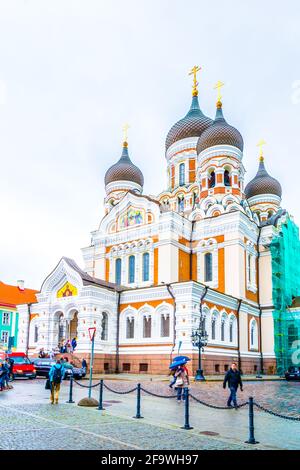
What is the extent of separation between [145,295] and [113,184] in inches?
Answer: 820

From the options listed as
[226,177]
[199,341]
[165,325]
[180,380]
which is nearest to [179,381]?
[180,380]

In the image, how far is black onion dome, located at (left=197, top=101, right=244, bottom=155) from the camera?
137 ft

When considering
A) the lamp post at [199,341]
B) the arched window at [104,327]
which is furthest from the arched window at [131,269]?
the lamp post at [199,341]

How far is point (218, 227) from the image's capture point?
3794 cm

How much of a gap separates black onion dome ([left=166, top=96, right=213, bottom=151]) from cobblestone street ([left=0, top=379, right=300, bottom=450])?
117 ft

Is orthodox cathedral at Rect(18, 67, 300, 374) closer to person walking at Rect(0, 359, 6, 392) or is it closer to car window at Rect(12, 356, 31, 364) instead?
car window at Rect(12, 356, 31, 364)

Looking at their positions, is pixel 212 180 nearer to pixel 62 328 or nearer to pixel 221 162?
pixel 221 162

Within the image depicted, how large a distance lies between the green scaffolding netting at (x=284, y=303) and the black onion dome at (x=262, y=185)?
9.55 meters

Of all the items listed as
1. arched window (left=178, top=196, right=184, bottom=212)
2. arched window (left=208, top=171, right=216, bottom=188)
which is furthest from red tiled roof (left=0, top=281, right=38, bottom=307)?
arched window (left=208, top=171, right=216, bottom=188)

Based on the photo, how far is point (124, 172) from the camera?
50.1m

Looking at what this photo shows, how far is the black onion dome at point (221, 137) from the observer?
41.8m
